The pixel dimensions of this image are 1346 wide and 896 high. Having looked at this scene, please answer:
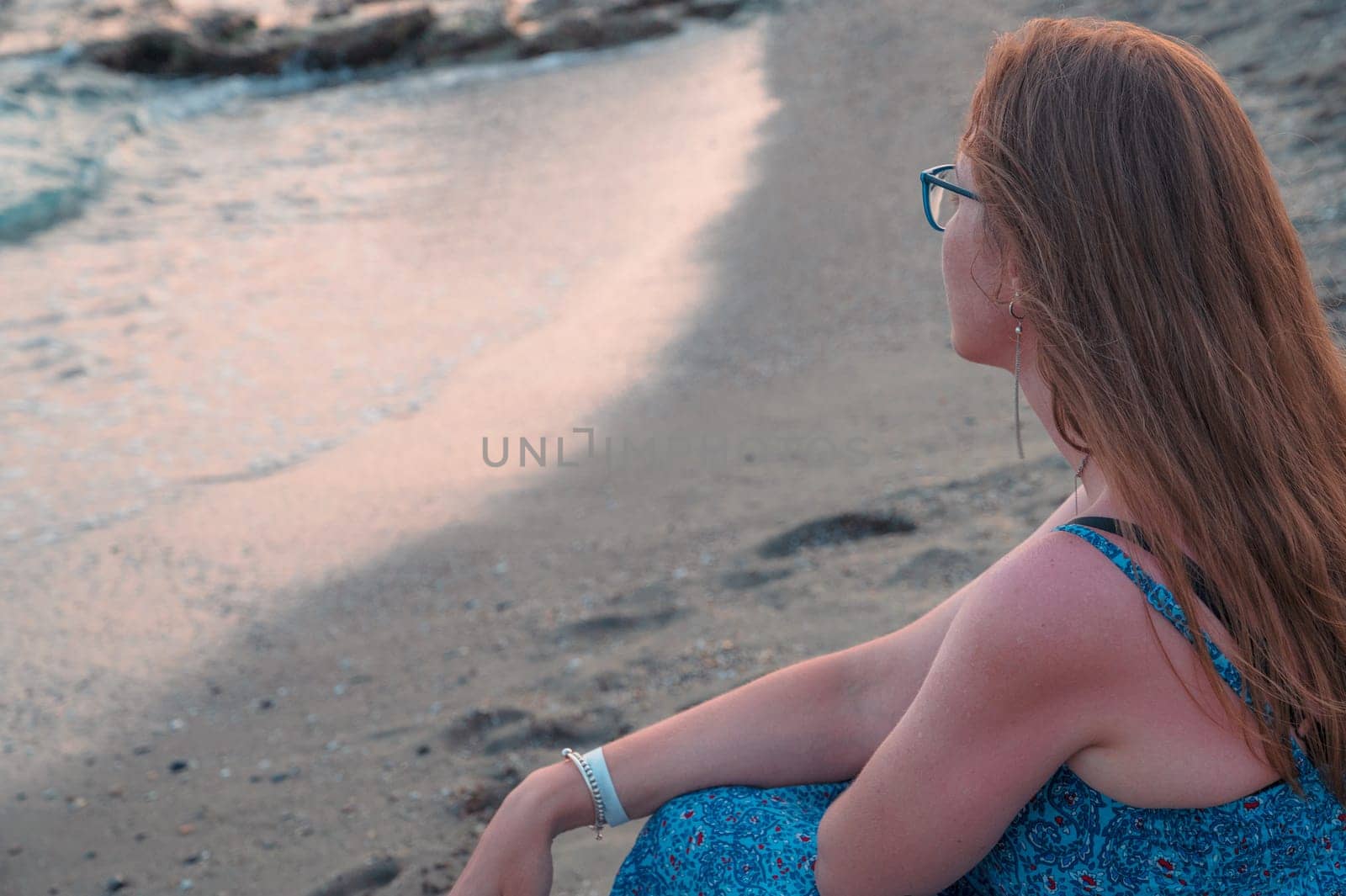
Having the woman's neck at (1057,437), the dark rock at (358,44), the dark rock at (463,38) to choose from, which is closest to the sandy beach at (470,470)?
the woman's neck at (1057,437)

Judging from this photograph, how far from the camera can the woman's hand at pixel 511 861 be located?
164 centimetres

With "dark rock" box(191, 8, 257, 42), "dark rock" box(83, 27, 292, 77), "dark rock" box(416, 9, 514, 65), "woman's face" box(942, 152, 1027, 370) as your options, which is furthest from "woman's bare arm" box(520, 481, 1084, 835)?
"dark rock" box(191, 8, 257, 42)

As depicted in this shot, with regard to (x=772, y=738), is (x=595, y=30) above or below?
above

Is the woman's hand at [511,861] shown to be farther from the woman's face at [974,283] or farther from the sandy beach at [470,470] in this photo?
the woman's face at [974,283]

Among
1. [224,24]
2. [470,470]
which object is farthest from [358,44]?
[470,470]

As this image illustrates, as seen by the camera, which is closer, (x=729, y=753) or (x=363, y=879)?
(x=729, y=753)

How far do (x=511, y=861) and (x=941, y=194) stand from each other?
3.50ft

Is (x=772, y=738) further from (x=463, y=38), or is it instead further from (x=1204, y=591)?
(x=463, y=38)

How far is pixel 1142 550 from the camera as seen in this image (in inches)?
46.7

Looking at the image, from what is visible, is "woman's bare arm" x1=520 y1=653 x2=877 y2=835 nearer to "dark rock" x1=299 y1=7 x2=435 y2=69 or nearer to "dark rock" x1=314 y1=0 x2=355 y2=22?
"dark rock" x1=299 y1=7 x2=435 y2=69

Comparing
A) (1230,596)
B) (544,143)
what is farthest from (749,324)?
(544,143)

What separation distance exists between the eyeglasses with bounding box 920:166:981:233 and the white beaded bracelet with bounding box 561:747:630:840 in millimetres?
879

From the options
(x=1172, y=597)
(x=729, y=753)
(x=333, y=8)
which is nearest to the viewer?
(x=1172, y=597)

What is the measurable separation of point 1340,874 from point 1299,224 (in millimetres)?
3653
